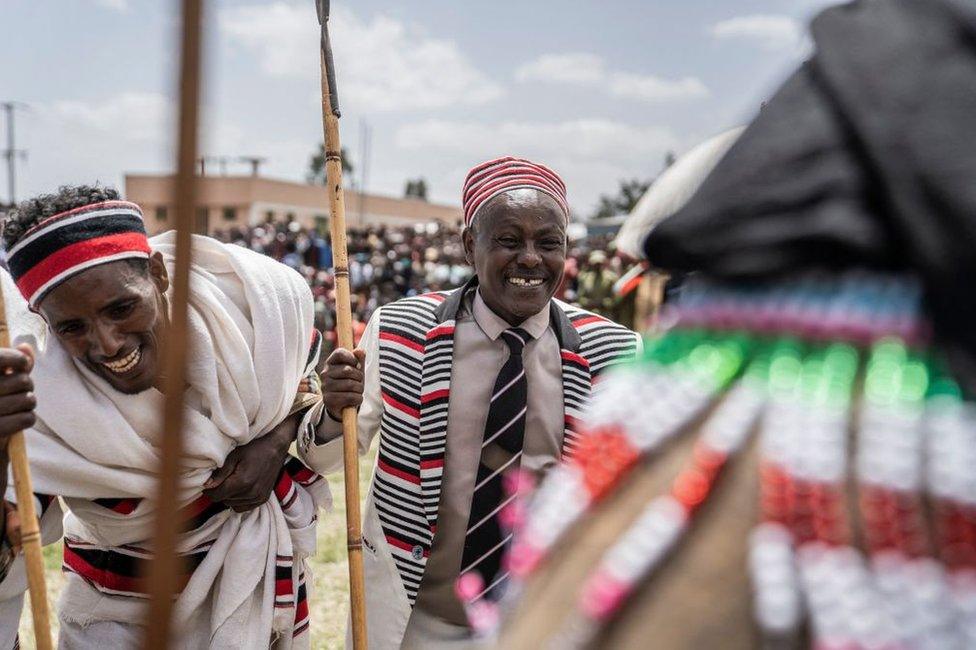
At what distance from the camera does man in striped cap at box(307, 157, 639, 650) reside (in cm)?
241

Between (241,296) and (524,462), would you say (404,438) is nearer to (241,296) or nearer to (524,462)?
(524,462)

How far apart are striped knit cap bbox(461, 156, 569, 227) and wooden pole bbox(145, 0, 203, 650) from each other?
1949 millimetres

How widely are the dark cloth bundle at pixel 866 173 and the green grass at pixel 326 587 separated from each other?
3.41 meters

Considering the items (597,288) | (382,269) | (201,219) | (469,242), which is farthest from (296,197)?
(201,219)

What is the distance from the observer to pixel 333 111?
2420 mm

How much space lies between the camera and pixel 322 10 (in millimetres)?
2268

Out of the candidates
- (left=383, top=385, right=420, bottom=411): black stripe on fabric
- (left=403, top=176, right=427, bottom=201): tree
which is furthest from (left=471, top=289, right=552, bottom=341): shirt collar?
(left=403, top=176, right=427, bottom=201): tree

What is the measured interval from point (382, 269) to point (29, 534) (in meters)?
13.4

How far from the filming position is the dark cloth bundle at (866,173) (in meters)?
0.61

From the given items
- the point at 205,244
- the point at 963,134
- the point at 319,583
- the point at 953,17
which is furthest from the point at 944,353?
the point at 319,583

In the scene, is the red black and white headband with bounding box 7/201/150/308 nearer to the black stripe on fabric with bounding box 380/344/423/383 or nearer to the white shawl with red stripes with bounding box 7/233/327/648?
the white shawl with red stripes with bounding box 7/233/327/648

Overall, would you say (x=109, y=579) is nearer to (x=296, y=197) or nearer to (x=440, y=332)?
(x=440, y=332)

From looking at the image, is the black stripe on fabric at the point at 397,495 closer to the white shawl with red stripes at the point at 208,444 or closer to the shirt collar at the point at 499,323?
the white shawl with red stripes at the point at 208,444

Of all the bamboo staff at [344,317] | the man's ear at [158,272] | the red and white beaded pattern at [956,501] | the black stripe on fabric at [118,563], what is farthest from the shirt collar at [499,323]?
the red and white beaded pattern at [956,501]
